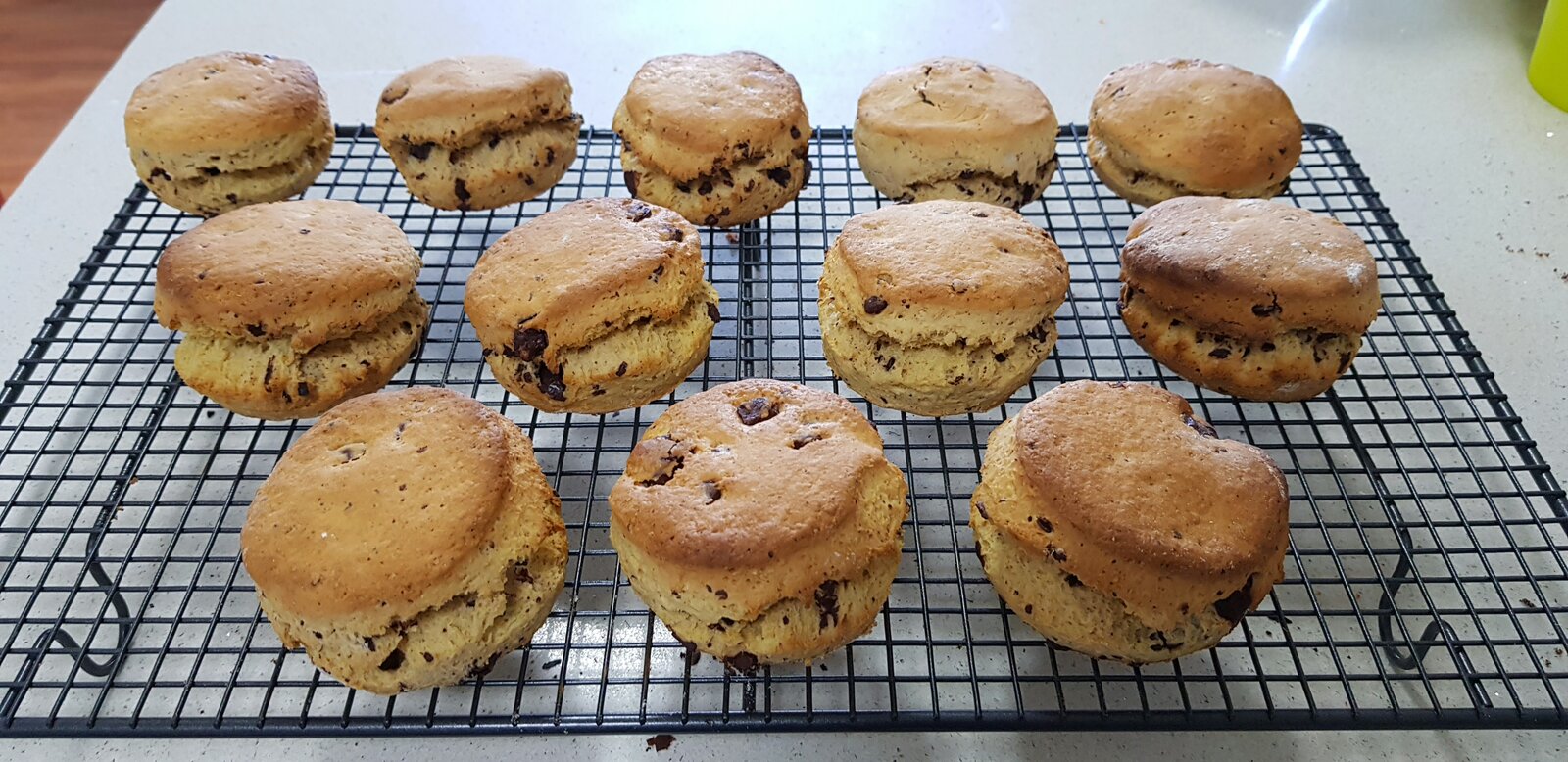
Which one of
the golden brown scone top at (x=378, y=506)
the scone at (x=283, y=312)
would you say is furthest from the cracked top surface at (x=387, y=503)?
the scone at (x=283, y=312)

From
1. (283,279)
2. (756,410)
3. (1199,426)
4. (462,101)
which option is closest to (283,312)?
(283,279)

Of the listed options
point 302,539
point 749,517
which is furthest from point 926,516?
point 302,539

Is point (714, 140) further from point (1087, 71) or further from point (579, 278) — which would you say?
point (1087, 71)

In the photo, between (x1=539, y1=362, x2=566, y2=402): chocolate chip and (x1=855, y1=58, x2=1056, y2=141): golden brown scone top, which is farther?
(x1=855, y1=58, x2=1056, y2=141): golden brown scone top

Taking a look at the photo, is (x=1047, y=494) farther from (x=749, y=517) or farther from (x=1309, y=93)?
(x=1309, y=93)

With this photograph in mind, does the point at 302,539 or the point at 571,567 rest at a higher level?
the point at 302,539

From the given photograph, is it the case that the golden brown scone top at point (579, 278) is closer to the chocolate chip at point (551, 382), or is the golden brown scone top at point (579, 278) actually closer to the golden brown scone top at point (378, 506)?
the chocolate chip at point (551, 382)

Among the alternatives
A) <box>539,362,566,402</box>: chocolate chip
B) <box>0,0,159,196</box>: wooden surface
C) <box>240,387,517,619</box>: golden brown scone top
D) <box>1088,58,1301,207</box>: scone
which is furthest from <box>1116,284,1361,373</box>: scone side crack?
<box>0,0,159,196</box>: wooden surface

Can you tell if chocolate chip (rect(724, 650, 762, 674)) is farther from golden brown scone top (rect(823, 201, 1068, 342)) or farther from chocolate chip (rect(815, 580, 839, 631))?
golden brown scone top (rect(823, 201, 1068, 342))

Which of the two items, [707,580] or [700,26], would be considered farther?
[700,26]
